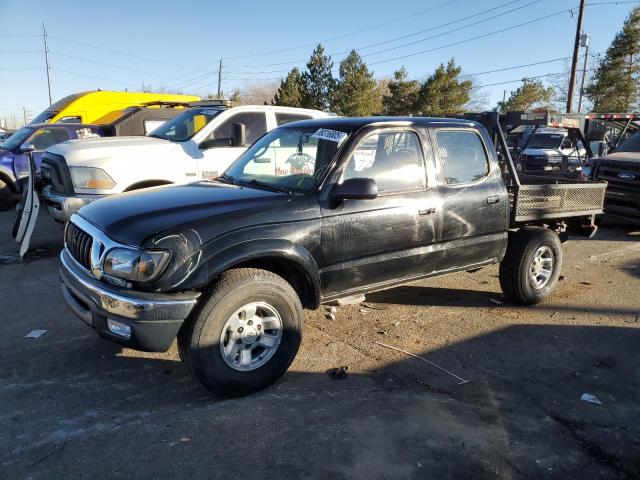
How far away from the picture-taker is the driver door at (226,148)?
23.5 ft

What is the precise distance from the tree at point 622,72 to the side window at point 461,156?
149ft

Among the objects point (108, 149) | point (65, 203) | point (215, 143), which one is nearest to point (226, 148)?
point (215, 143)

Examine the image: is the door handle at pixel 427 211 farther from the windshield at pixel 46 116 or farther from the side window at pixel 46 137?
the windshield at pixel 46 116

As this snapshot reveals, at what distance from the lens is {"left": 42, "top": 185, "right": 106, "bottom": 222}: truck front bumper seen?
20.4 ft

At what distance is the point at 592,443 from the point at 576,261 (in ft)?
16.2

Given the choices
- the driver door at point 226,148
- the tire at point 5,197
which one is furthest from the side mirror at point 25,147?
the driver door at point 226,148

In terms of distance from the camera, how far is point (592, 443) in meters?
2.98

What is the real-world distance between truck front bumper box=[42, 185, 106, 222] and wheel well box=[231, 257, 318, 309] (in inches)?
142

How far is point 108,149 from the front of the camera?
656 centimetres

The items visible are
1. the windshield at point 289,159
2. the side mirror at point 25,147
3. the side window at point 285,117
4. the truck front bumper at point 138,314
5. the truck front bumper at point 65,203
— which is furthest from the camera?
the side mirror at point 25,147

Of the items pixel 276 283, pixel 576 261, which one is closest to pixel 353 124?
pixel 276 283

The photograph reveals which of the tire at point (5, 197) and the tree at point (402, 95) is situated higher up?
the tree at point (402, 95)

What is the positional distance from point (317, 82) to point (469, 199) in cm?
3433

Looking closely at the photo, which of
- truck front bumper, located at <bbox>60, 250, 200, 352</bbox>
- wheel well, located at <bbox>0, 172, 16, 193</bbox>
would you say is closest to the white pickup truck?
truck front bumper, located at <bbox>60, 250, 200, 352</bbox>
